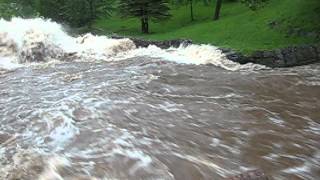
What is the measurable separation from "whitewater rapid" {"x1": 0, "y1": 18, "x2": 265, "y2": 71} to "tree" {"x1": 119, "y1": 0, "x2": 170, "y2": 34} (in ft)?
15.6

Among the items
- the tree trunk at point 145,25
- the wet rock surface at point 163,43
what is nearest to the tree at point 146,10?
the tree trunk at point 145,25

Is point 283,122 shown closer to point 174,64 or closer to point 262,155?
point 262,155

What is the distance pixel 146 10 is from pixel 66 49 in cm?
766

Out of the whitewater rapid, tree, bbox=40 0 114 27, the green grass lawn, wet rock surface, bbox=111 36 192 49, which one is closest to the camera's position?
the whitewater rapid

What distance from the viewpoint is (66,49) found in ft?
82.9

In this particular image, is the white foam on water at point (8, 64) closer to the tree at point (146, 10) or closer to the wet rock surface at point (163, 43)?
the wet rock surface at point (163, 43)

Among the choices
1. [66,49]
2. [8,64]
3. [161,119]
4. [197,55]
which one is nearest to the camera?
[161,119]

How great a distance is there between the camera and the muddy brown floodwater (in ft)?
29.6

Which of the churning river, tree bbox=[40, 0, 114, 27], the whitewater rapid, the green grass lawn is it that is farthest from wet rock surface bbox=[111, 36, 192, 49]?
tree bbox=[40, 0, 114, 27]

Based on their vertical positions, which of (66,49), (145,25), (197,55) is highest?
(145,25)

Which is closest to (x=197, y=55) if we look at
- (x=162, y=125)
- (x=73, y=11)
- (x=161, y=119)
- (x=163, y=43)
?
(x=163, y=43)

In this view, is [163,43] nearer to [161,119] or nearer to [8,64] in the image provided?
[8,64]

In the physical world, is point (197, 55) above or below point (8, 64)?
above

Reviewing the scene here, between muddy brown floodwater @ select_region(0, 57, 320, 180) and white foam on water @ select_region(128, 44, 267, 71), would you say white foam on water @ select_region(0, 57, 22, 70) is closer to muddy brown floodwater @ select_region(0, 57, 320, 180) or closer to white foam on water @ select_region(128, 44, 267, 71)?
muddy brown floodwater @ select_region(0, 57, 320, 180)
